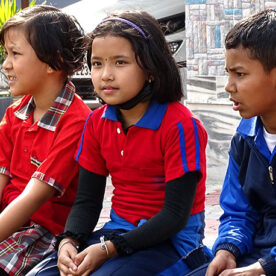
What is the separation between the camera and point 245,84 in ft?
9.18

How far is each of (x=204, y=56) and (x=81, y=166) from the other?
303cm

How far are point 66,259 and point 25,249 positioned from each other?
397mm

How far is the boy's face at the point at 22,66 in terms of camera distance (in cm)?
346

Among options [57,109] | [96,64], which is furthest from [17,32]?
[96,64]

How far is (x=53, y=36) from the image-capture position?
348 cm

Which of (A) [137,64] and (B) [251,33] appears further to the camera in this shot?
(A) [137,64]

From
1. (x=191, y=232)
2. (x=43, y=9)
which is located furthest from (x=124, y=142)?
(x=43, y=9)

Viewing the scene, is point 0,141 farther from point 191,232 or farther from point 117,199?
point 191,232

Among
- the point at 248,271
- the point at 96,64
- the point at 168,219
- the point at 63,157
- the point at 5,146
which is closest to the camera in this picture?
the point at 248,271

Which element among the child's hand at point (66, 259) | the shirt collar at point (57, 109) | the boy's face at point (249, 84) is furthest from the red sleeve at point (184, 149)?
the shirt collar at point (57, 109)

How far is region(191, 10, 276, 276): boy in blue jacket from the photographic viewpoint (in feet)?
9.13

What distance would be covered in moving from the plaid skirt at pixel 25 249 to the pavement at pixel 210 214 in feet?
4.48

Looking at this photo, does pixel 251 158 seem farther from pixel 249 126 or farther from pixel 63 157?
pixel 63 157

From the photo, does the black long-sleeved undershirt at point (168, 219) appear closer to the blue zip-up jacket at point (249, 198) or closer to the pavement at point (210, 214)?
Answer: the blue zip-up jacket at point (249, 198)
